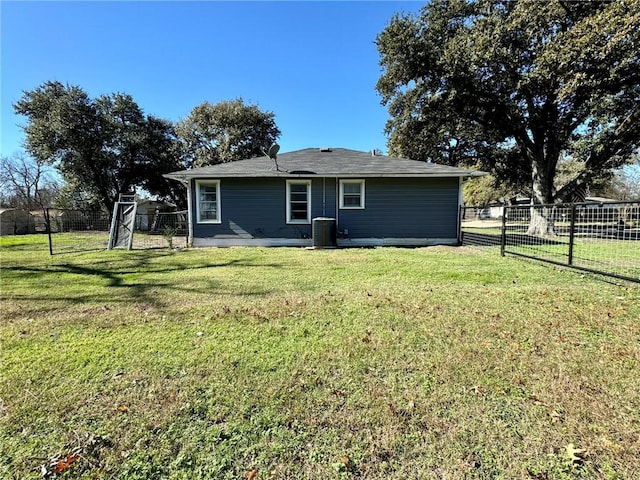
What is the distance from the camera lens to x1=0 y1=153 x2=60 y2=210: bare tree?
34.5m

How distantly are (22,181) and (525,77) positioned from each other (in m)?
47.6

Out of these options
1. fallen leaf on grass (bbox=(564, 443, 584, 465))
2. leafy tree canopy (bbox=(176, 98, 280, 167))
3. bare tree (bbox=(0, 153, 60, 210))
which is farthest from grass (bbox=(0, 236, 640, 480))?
bare tree (bbox=(0, 153, 60, 210))

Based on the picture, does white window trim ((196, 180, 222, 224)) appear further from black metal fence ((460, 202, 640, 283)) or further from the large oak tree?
the large oak tree

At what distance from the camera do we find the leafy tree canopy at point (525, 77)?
11.0 m

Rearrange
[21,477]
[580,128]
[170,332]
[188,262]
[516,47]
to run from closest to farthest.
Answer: [21,477] < [170,332] < [188,262] < [516,47] < [580,128]

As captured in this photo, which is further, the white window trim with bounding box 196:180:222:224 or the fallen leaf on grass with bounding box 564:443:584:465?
the white window trim with bounding box 196:180:222:224

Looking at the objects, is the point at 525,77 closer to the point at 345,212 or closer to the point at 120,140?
the point at 345,212

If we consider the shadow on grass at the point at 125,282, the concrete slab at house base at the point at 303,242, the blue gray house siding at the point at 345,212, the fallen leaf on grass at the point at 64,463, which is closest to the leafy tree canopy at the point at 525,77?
the blue gray house siding at the point at 345,212

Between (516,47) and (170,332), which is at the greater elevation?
(516,47)

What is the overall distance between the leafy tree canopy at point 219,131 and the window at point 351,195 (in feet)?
53.0

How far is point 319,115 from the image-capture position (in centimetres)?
2339

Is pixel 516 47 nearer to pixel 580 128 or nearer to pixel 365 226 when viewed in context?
pixel 580 128

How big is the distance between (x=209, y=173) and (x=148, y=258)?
11.5ft

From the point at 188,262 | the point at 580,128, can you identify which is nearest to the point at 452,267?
the point at 188,262
